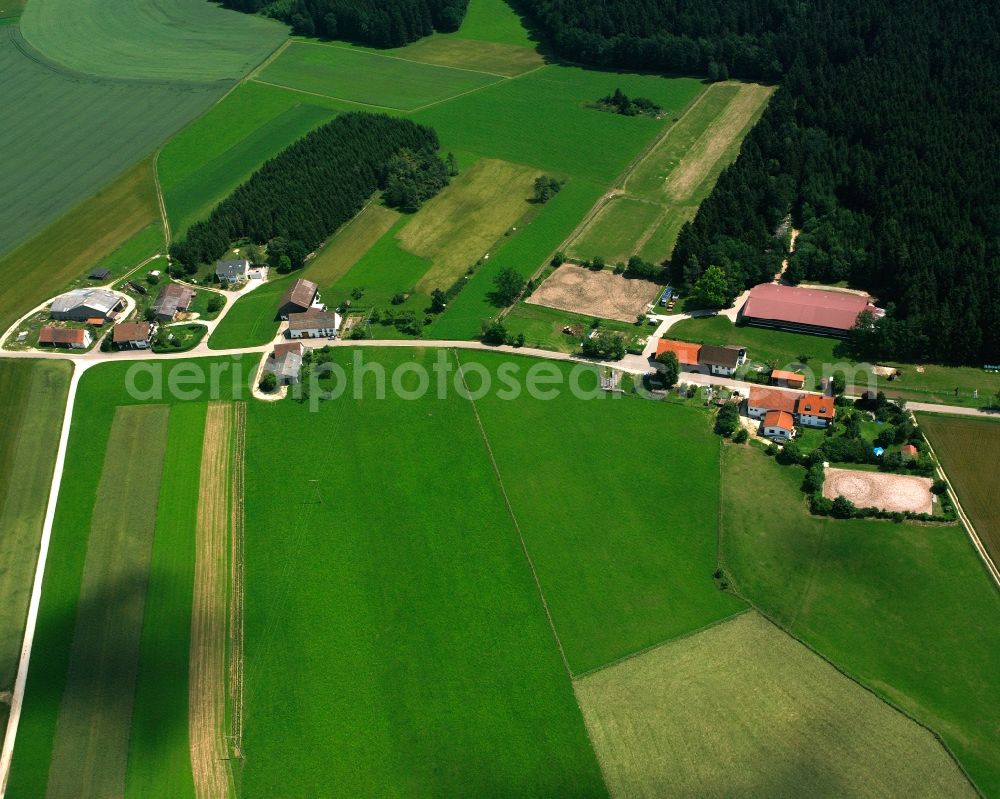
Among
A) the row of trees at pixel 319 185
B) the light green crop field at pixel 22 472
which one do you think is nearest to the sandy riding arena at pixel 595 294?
the row of trees at pixel 319 185

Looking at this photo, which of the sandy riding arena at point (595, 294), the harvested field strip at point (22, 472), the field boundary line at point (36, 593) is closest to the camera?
the field boundary line at point (36, 593)

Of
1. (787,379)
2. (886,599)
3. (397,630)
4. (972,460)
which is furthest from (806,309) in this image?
(397,630)

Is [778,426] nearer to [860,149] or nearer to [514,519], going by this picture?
[514,519]

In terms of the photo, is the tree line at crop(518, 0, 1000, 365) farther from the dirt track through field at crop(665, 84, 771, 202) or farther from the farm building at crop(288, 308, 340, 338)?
the farm building at crop(288, 308, 340, 338)

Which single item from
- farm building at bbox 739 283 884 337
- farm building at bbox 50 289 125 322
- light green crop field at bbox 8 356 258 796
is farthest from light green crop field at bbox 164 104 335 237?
farm building at bbox 739 283 884 337

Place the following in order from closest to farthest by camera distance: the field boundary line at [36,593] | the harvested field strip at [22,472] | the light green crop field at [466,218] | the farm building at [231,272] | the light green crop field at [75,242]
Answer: the field boundary line at [36,593]
the harvested field strip at [22,472]
the light green crop field at [75,242]
the farm building at [231,272]
the light green crop field at [466,218]

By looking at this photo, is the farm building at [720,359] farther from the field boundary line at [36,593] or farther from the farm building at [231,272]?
the field boundary line at [36,593]
